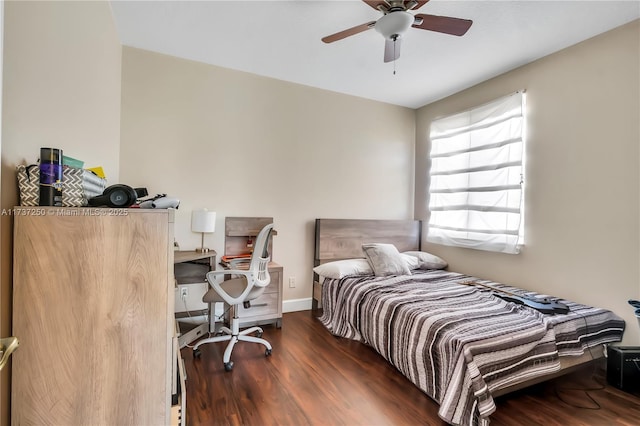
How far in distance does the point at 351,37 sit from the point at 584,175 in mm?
2236

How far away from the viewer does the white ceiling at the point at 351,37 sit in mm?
2105

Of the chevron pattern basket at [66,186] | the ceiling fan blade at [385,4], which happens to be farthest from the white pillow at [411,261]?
the chevron pattern basket at [66,186]

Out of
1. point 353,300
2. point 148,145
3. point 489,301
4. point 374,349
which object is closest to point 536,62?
point 489,301

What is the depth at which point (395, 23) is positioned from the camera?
177cm

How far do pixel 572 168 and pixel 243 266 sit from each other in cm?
306

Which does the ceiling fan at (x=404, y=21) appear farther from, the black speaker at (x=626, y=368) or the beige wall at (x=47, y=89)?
Result: the black speaker at (x=626, y=368)

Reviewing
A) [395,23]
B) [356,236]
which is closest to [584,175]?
[395,23]

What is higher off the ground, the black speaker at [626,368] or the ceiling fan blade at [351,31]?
the ceiling fan blade at [351,31]

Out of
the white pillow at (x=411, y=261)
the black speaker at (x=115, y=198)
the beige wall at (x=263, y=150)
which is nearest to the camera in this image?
the black speaker at (x=115, y=198)

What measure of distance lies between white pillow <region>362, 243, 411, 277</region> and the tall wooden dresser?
7.11 feet

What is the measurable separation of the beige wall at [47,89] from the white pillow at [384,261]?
94.9 inches

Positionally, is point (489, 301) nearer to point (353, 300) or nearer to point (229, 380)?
point (353, 300)

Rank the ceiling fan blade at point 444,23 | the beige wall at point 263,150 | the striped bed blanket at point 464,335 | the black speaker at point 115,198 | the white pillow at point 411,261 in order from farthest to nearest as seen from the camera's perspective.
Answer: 1. the white pillow at point 411,261
2. the beige wall at point 263,150
3. the ceiling fan blade at point 444,23
4. the striped bed blanket at point 464,335
5. the black speaker at point 115,198

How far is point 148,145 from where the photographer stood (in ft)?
9.11
